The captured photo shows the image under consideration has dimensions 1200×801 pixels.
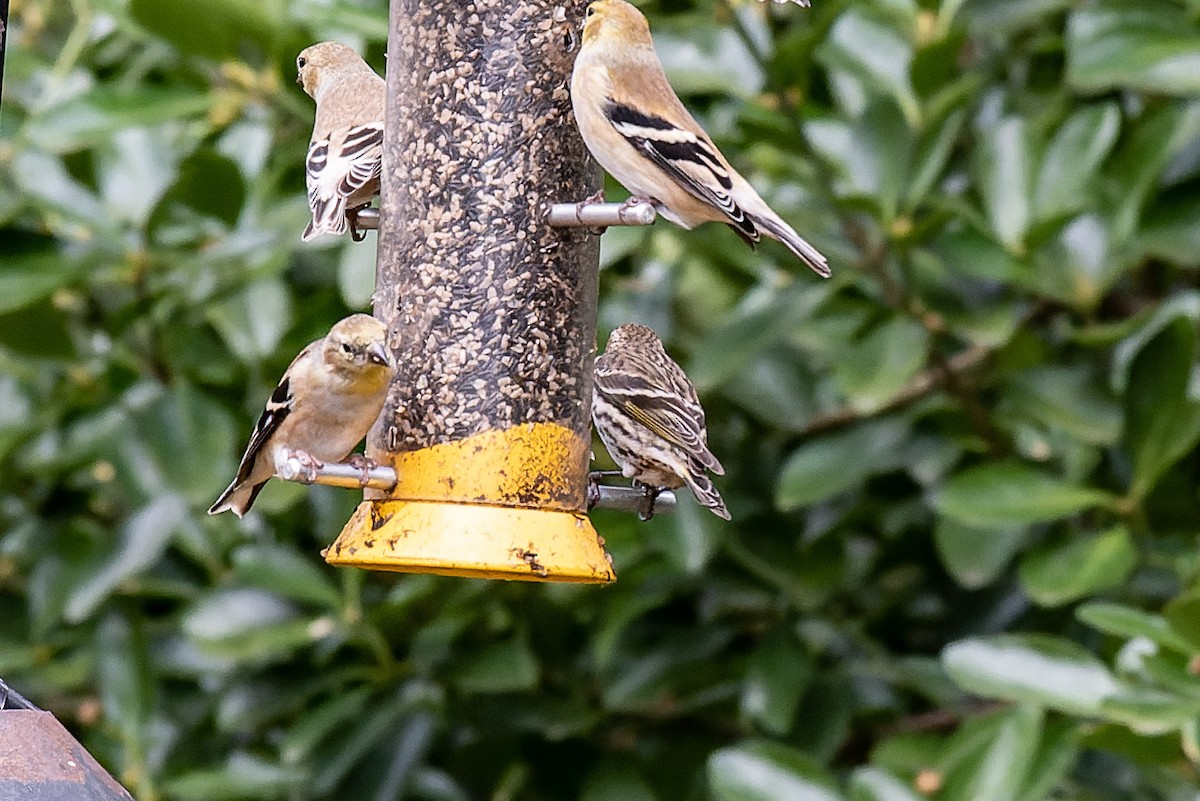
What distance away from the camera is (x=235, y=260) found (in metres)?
4.11

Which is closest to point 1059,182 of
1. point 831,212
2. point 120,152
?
point 831,212

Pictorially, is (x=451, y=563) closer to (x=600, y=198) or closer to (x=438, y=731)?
(x=600, y=198)

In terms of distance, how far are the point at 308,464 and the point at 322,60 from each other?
1.15 metres

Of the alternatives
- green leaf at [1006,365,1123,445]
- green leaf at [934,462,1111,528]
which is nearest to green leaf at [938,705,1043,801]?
green leaf at [934,462,1111,528]

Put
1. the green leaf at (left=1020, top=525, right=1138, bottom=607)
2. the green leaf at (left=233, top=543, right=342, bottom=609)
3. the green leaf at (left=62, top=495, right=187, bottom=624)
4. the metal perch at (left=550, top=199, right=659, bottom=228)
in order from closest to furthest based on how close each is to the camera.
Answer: the metal perch at (left=550, top=199, right=659, bottom=228)
the green leaf at (left=1020, top=525, right=1138, bottom=607)
the green leaf at (left=233, top=543, right=342, bottom=609)
the green leaf at (left=62, top=495, right=187, bottom=624)

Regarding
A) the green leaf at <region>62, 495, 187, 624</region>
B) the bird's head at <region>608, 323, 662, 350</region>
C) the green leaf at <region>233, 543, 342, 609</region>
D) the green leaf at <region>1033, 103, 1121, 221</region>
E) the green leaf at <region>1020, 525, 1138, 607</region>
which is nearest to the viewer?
the bird's head at <region>608, 323, 662, 350</region>

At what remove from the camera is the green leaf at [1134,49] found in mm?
3824

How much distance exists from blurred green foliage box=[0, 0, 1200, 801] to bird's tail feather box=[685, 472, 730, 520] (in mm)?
662

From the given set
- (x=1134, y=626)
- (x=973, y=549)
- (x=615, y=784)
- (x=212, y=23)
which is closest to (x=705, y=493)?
(x=1134, y=626)

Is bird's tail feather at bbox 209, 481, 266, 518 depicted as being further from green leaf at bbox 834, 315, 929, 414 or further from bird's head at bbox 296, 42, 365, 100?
green leaf at bbox 834, 315, 929, 414

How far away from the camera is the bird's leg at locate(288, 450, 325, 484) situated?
9.67 feet

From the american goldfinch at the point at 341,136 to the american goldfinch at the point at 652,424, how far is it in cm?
57

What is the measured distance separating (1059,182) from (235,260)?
1818 millimetres

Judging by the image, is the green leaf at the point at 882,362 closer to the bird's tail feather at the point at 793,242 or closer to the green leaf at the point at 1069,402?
the green leaf at the point at 1069,402
